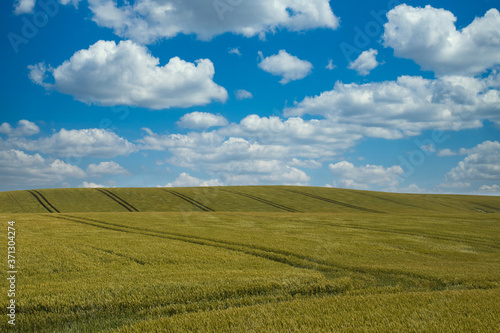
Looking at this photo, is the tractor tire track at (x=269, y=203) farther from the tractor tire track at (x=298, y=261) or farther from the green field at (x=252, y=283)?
the tractor tire track at (x=298, y=261)

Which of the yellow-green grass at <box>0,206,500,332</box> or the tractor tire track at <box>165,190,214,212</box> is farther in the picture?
the tractor tire track at <box>165,190,214,212</box>

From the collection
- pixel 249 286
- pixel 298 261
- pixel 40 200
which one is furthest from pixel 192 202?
pixel 249 286

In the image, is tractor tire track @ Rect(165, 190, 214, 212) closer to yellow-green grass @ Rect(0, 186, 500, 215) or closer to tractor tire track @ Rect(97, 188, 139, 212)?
yellow-green grass @ Rect(0, 186, 500, 215)

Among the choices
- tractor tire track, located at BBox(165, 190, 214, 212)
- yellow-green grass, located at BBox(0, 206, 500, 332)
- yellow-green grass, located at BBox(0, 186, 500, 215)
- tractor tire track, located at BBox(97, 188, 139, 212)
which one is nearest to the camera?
yellow-green grass, located at BBox(0, 206, 500, 332)

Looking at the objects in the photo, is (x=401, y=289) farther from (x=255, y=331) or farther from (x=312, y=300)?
(x=255, y=331)

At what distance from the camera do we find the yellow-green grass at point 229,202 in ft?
254

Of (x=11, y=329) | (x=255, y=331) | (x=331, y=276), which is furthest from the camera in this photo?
(x=331, y=276)

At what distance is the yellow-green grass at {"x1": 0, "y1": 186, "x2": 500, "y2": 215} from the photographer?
77.4 meters

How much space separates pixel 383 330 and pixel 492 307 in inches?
164

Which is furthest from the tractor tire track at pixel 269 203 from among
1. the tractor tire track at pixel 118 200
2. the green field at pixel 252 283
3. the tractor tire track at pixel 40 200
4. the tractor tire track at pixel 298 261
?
the tractor tire track at pixel 298 261

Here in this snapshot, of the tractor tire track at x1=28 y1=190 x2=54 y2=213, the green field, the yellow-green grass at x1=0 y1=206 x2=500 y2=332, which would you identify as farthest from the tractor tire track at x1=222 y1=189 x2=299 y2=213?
the yellow-green grass at x1=0 y1=206 x2=500 y2=332

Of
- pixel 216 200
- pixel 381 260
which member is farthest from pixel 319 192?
pixel 381 260

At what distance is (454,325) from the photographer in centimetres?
814

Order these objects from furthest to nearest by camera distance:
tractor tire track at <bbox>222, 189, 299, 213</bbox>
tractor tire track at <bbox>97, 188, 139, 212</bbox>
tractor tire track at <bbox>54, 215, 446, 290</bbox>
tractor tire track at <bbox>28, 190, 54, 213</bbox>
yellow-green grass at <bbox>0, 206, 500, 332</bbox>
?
tractor tire track at <bbox>222, 189, 299, 213</bbox> < tractor tire track at <bbox>97, 188, 139, 212</bbox> < tractor tire track at <bbox>28, 190, 54, 213</bbox> < tractor tire track at <bbox>54, 215, 446, 290</bbox> < yellow-green grass at <bbox>0, 206, 500, 332</bbox>
